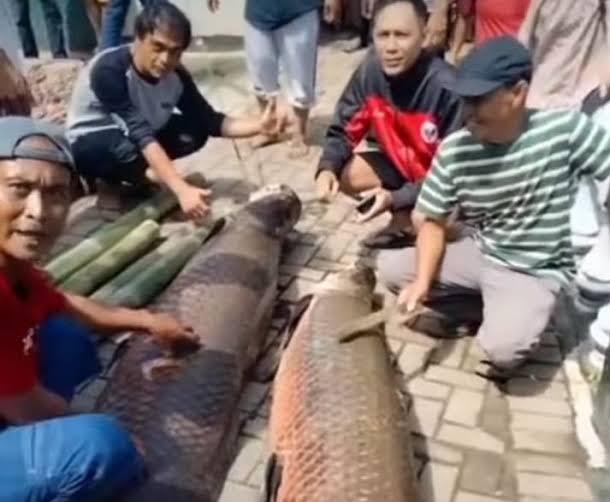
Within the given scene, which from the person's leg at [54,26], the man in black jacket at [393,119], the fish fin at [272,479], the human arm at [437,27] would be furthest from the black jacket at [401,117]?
the person's leg at [54,26]

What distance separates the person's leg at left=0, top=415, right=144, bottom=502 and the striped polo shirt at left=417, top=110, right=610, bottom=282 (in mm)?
1935

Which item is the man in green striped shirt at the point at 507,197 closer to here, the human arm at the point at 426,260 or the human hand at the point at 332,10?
the human arm at the point at 426,260

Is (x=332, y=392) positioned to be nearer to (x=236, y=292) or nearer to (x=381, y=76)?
(x=236, y=292)

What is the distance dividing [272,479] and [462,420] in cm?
104

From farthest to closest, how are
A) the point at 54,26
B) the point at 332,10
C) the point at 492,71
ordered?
1. the point at 54,26
2. the point at 332,10
3. the point at 492,71

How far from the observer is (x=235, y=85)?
26.4ft

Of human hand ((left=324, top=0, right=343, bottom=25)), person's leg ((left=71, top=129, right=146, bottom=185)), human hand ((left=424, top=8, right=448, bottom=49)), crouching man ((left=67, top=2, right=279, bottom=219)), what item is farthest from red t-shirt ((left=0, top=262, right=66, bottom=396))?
human hand ((left=324, top=0, right=343, bottom=25))

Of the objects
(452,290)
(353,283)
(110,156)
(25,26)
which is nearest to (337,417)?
(353,283)

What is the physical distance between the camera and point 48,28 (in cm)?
877

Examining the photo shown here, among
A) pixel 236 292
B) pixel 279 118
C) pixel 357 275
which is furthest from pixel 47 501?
pixel 279 118

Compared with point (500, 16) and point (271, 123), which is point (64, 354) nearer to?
point (271, 123)

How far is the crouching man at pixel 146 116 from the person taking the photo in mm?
5180

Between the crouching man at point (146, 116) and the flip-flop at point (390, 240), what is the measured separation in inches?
36.4

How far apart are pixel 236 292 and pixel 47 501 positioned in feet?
5.44
